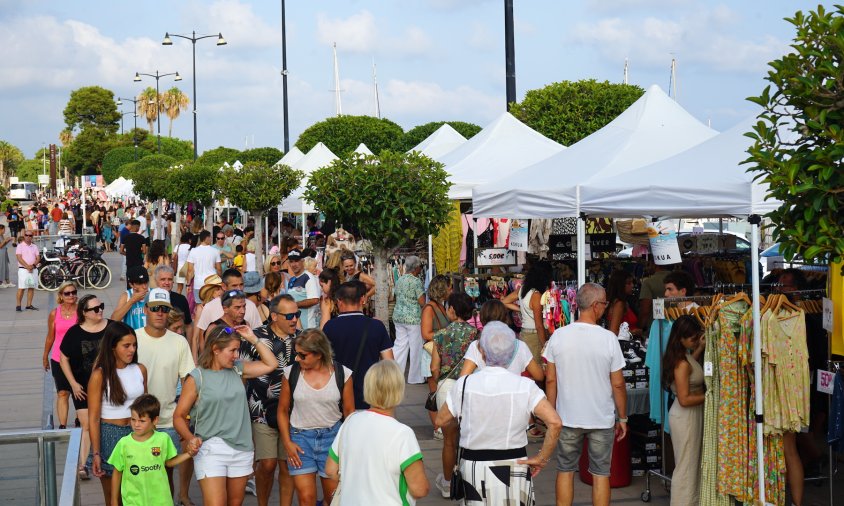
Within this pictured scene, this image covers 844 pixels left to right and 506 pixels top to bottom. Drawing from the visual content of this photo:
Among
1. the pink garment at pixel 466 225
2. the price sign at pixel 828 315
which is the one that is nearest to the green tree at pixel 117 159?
the pink garment at pixel 466 225

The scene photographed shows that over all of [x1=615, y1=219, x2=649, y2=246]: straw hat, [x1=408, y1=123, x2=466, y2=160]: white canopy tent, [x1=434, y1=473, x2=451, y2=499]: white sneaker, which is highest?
[x1=408, y1=123, x2=466, y2=160]: white canopy tent

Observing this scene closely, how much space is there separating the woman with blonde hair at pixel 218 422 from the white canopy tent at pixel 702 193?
3332 millimetres

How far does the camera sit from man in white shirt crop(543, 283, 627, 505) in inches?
266

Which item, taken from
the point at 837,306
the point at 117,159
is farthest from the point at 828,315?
the point at 117,159

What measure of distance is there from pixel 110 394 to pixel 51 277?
66.0 feet

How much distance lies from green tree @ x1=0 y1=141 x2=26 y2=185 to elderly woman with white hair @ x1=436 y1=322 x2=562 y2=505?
176 meters

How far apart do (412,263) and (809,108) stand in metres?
5.76

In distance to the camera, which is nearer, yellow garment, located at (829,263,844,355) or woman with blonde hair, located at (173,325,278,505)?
woman with blonde hair, located at (173,325,278,505)

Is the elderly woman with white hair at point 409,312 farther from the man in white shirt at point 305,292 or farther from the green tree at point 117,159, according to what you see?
the green tree at point 117,159

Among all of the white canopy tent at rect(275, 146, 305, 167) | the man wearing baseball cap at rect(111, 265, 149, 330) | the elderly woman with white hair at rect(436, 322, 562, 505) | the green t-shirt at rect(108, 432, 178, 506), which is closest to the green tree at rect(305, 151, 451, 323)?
the man wearing baseball cap at rect(111, 265, 149, 330)

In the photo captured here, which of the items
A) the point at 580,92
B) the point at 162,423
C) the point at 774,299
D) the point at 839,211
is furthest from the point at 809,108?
the point at 580,92

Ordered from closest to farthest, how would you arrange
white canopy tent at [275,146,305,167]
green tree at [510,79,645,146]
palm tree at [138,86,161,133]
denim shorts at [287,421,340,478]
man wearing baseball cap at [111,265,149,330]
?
denim shorts at [287,421,340,478] → man wearing baseball cap at [111,265,149,330] → green tree at [510,79,645,146] → white canopy tent at [275,146,305,167] → palm tree at [138,86,161,133]

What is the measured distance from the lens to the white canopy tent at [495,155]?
13805mm

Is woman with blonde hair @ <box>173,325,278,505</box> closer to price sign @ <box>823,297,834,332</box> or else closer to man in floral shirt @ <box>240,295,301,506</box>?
man in floral shirt @ <box>240,295,301,506</box>
